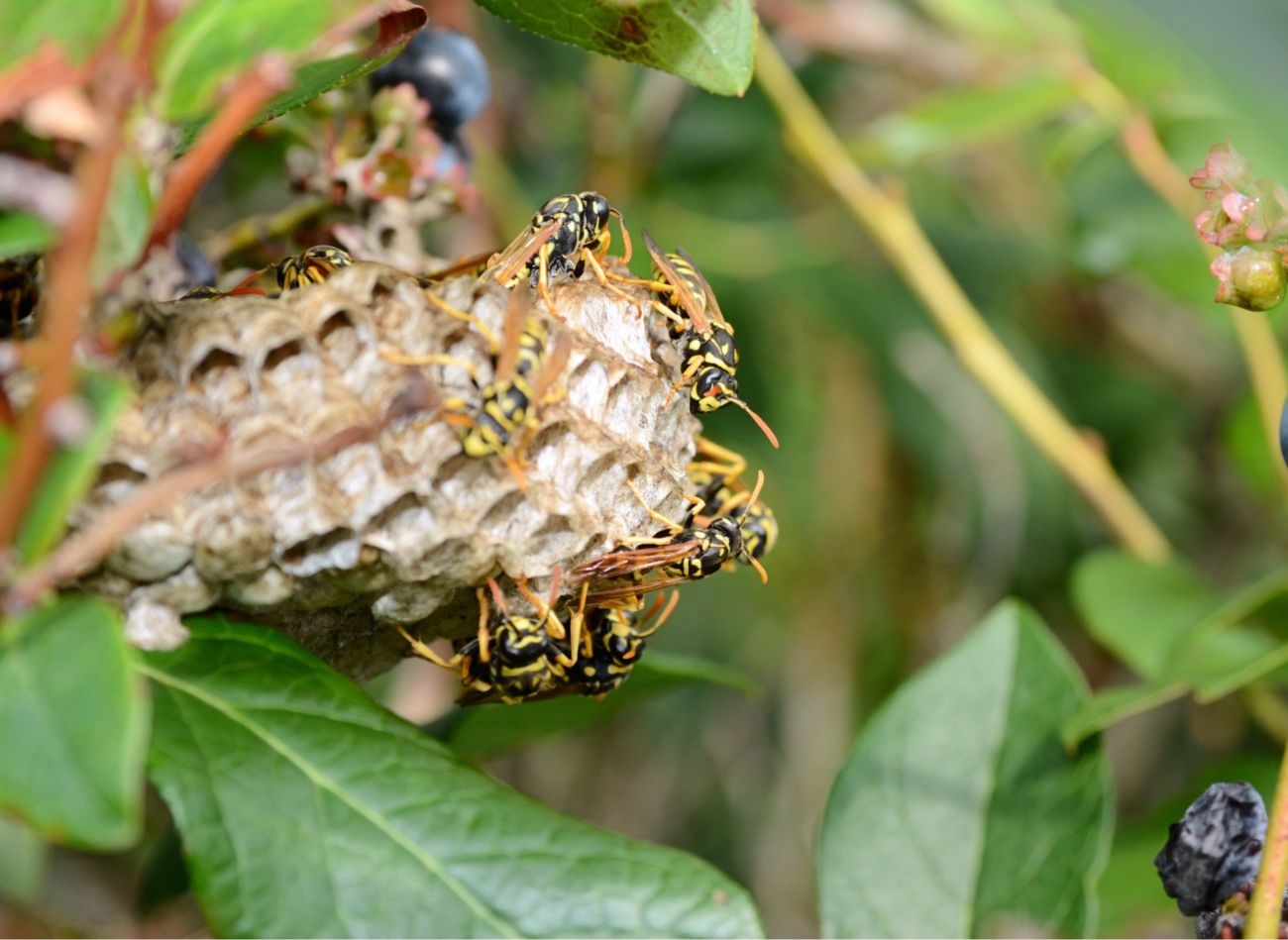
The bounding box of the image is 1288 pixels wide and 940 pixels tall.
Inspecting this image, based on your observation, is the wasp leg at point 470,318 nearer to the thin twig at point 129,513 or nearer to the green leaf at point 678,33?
the thin twig at point 129,513

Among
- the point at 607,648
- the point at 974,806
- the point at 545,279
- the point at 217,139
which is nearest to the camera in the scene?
the point at 217,139

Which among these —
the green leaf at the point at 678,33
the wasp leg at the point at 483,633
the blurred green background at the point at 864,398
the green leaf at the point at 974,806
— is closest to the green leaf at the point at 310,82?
the green leaf at the point at 678,33

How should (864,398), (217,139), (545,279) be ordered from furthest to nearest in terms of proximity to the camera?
(864,398) → (545,279) → (217,139)

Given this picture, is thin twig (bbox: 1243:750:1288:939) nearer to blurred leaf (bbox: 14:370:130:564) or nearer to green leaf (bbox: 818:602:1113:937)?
green leaf (bbox: 818:602:1113:937)

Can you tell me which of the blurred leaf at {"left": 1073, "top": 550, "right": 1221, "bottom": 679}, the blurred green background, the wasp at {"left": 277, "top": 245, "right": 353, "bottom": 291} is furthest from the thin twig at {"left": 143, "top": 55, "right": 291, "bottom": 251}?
the blurred green background

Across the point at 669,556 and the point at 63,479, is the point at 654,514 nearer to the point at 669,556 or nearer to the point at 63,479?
the point at 669,556

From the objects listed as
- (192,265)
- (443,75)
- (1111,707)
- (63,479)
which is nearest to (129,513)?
(63,479)
